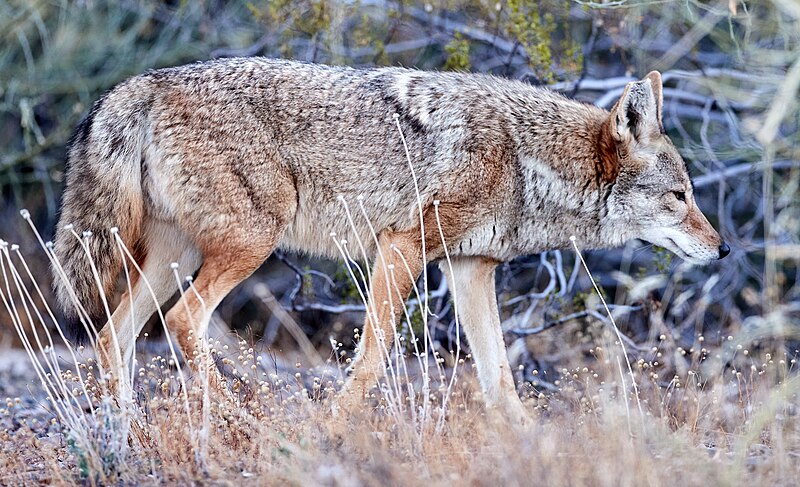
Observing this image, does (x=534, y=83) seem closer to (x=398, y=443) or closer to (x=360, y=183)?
(x=360, y=183)

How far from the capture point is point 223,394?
4.35 m

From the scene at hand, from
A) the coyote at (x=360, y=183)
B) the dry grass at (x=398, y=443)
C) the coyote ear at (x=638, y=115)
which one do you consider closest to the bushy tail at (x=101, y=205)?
the coyote at (x=360, y=183)

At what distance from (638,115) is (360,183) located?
157 cm

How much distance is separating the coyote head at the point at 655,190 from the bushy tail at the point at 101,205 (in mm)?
2593

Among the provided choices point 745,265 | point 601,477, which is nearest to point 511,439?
point 601,477

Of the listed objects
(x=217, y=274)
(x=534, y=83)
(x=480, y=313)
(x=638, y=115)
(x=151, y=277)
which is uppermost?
(x=638, y=115)

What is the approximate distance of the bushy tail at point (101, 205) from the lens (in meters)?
4.95

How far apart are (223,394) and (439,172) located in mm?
1651

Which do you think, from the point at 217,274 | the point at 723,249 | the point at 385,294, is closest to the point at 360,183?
the point at 385,294

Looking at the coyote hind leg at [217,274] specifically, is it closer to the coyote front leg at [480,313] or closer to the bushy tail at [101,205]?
the bushy tail at [101,205]

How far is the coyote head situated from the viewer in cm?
522

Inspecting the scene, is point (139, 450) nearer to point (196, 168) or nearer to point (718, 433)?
point (196, 168)

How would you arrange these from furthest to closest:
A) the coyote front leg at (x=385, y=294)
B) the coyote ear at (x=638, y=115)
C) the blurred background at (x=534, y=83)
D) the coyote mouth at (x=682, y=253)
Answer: the blurred background at (x=534, y=83) < the coyote mouth at (x=682, y=253) < the coyote ear at (x=638, y=115) < the coyote front leg at (x=385, y=294)

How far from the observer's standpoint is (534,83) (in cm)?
723
